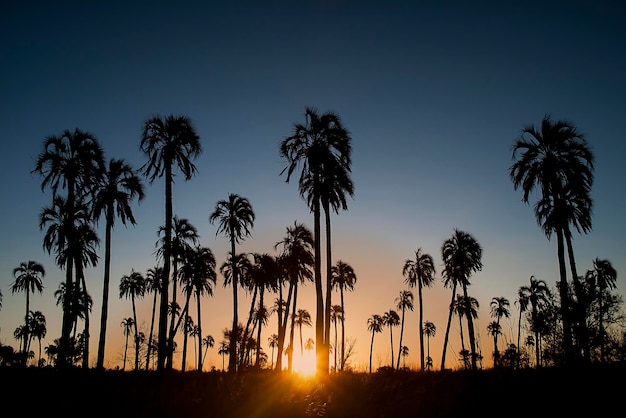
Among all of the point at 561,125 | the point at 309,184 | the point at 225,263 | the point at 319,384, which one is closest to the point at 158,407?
the point at 319,384

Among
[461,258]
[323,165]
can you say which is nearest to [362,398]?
[323,165]

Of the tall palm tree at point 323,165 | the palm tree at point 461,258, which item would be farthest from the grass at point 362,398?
the palm tree at point 461,258

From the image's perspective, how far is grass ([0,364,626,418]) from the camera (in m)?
7.51

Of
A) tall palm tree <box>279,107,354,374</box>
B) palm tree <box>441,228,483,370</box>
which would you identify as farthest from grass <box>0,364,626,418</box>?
palm tree <box>441,228,483,370</box>

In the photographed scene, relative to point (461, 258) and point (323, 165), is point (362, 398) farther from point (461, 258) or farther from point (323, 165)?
point (461, 258)

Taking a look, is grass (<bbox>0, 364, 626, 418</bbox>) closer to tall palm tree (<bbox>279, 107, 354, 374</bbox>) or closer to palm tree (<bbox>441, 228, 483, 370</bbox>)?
tall palm tree (<bbox>279, 107, 354, 374</bbox>)

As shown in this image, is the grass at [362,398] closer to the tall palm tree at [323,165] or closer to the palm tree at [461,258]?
the tall palm tree at [323,165]

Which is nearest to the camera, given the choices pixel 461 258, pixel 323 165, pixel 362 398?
pixel 362 398

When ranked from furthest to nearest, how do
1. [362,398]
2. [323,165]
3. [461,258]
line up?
[461,258] < [323,165] < [362,398]

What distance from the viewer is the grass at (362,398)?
7.51m

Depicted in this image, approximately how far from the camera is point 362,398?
30.5 feet

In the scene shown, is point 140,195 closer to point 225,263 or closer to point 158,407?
point 225,263

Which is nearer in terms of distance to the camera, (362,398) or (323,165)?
(362,398)

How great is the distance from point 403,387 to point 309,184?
14.5 metres
